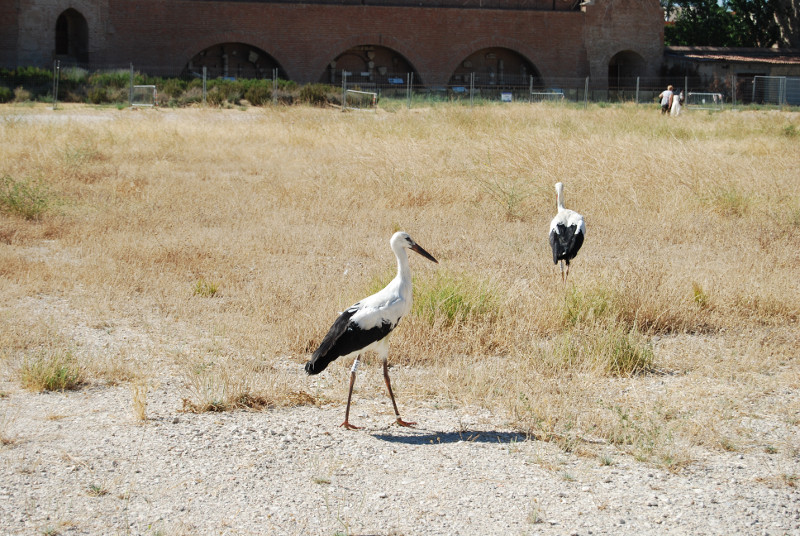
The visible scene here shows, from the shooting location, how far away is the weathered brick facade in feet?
136

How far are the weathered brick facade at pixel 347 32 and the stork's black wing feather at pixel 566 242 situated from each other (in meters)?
37.2

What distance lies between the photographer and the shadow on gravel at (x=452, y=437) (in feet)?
18.7

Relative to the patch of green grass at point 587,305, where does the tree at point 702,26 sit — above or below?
above

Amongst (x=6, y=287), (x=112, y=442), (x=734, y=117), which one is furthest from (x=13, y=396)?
(x=734, y=117)

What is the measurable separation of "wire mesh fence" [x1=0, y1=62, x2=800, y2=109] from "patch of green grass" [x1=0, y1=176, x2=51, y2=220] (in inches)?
799

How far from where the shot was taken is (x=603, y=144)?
16.9m

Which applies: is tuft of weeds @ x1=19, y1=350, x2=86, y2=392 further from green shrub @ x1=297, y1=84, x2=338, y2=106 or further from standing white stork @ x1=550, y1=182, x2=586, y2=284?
green shrub @ x1=297, y1=84, x2=338, y2=106

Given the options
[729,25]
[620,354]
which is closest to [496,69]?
[729,25]

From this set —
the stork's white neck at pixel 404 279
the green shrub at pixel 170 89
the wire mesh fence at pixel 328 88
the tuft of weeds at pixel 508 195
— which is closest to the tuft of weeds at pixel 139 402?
the stork's white neck at pixel 404 279

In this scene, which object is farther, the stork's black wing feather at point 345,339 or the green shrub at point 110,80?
the green shrub at point 110,80

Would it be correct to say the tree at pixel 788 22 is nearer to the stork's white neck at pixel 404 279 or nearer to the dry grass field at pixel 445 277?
the dry grass field at pixel 445 277

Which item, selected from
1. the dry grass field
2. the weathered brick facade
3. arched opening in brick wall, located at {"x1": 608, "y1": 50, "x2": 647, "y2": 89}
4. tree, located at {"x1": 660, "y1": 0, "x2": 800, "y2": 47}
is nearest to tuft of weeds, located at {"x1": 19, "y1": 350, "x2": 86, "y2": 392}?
the dry grass field

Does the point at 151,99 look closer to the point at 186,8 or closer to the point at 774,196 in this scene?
the point at 186,8

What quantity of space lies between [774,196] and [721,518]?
1047 centimetres
